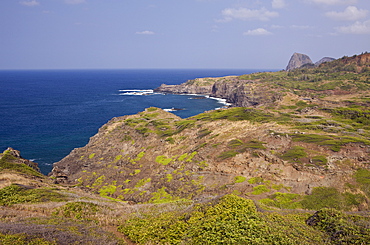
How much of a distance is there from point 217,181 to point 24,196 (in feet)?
77.0

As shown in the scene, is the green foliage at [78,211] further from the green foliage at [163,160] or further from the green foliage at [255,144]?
the green foliage at [255,144]

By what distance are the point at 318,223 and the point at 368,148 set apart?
83.3 feet

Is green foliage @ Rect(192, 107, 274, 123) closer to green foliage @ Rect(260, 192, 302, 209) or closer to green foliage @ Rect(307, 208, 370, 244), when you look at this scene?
green foliage @ Rect(260, 192, 302, 209)

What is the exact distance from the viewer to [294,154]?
35844 mm

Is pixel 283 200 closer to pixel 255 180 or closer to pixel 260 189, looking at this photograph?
pixel 260 189

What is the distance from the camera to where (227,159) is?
38594mm

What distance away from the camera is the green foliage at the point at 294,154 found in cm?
3512

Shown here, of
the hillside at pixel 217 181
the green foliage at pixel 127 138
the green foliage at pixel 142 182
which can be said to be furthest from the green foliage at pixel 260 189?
the green foliage at pixel 127 138

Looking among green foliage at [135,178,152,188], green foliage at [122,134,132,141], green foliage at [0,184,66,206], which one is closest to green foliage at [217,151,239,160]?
green foliage at [135,178,152,188]

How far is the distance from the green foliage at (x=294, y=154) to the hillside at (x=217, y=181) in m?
0.14

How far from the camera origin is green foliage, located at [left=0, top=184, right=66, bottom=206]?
21.2m

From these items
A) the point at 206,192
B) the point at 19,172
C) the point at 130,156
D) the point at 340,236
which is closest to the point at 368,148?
the point at 206,192

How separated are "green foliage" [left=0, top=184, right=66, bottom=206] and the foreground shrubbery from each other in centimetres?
1008

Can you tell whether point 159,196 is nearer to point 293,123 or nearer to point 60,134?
point 293,123
